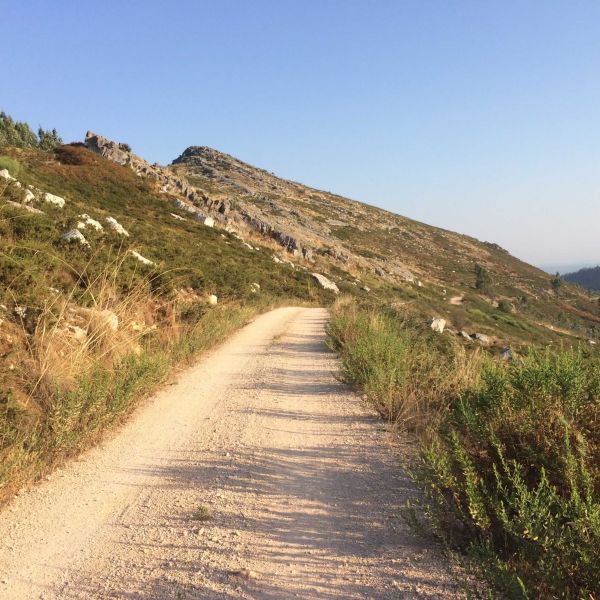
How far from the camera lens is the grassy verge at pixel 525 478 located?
2158mm

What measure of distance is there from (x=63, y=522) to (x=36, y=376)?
6.51 feet

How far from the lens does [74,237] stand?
9.78m

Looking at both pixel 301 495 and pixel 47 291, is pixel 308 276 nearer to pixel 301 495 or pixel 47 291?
pixel 47 291

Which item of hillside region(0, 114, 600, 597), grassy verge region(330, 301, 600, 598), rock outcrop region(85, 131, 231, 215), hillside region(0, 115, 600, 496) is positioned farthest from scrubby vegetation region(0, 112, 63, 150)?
grassy verge region(330, 301, 600, 598)

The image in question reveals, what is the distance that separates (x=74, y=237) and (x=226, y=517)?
332 inches

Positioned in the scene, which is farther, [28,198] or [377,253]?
[377,253]

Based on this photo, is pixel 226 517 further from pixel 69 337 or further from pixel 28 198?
pixel 28 198

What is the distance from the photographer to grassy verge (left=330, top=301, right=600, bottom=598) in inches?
85.0

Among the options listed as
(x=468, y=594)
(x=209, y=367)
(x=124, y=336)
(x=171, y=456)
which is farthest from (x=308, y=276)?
(x=468, y=594)

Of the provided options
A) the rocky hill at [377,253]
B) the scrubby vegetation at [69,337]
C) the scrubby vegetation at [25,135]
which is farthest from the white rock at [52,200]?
the scrubby vegetation at [25,135]

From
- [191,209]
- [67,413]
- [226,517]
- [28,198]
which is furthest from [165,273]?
[191,209]

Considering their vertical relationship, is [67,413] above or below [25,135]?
below

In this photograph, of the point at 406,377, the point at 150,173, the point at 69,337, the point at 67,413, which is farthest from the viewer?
the point at 150,173

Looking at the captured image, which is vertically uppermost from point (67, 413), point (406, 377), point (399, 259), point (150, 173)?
point (150, 173)
